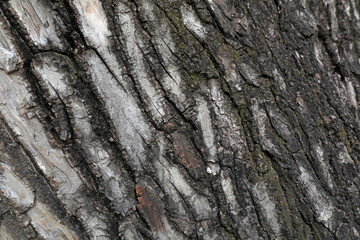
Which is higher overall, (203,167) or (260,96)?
(260,96)

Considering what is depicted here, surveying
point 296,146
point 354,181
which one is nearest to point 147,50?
point 296,146

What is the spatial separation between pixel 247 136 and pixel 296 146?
0.96 ft

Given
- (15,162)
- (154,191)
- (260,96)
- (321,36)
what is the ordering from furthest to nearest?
(321,36) → (260,96) → (154,191) → (15,162)

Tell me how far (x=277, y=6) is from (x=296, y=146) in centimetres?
77

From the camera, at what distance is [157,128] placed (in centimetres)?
151

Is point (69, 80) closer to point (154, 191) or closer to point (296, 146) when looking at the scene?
point (154, 191)

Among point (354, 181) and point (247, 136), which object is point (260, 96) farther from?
point (354, 181)

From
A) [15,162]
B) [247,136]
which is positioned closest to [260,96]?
[247,136]

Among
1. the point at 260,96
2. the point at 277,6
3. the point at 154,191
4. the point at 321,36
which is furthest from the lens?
the point at 321,36

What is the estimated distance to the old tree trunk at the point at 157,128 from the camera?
1.41 m

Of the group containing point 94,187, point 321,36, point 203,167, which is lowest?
point 94,187

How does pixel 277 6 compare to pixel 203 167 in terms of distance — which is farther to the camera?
pixel 277 6

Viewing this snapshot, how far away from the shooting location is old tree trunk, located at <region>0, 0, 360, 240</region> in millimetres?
1413

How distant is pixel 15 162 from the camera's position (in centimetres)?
141
